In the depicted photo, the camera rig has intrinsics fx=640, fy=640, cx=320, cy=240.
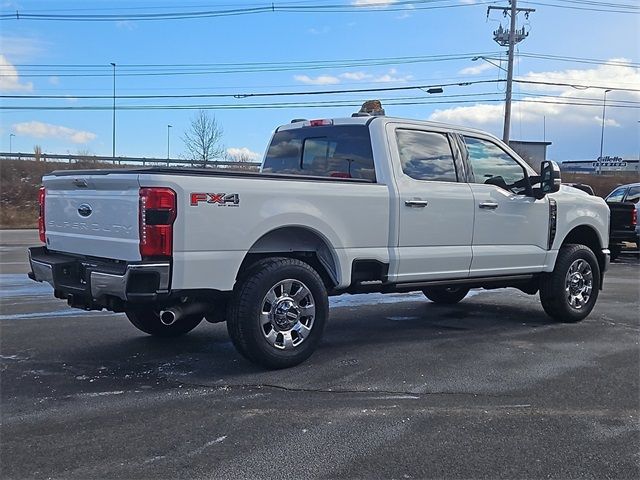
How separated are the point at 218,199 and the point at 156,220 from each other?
490mm

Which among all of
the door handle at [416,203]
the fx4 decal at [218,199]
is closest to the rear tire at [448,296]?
the door handle at [416,203]

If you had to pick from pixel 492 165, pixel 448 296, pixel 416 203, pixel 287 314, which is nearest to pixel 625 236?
pixel 448 296

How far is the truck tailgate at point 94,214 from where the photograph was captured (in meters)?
4.60

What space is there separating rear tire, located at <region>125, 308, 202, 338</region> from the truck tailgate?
116 centimetres

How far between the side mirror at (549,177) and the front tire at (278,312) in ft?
9.95

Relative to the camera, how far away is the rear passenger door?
232 inches

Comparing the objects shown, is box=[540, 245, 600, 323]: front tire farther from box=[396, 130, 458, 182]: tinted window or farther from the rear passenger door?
box=[396, 130, 458, 182]: tinted window

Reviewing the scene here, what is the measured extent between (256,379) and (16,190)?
38.4 m

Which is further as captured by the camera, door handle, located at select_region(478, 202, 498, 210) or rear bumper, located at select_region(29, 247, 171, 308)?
door handle, located at select_region(478, 202, 498, 210)

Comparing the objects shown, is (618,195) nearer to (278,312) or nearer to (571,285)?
(571,285)

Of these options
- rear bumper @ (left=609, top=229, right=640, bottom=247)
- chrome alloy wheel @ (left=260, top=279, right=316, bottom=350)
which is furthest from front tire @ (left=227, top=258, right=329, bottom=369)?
rear bumper @ (left=609, top=229, right=640, bottom=247)

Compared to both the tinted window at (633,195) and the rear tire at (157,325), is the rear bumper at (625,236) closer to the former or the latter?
the tinted window at (633,195)

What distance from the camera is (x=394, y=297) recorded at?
30.3 ft

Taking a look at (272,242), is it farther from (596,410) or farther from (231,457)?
(596,410)
